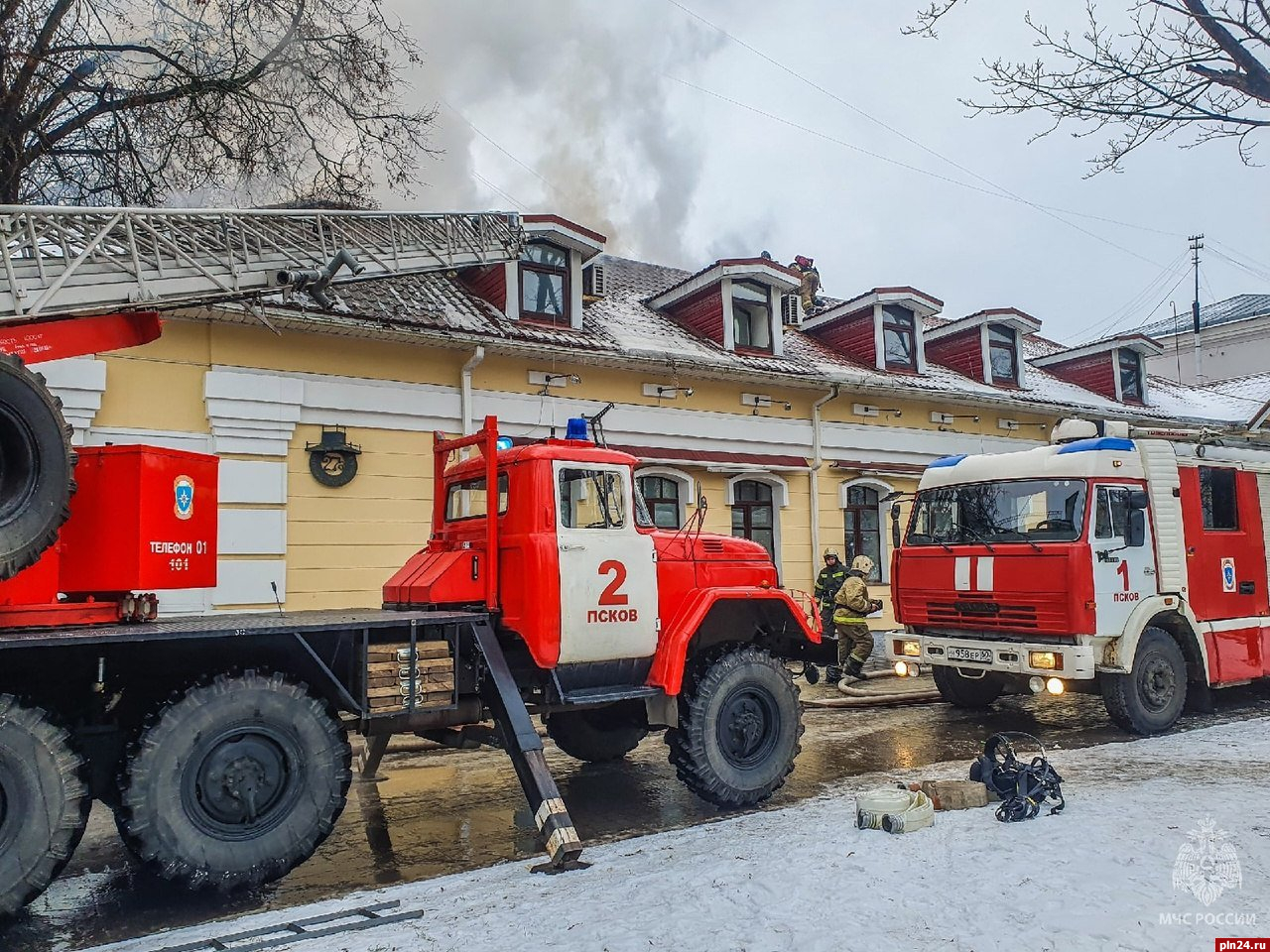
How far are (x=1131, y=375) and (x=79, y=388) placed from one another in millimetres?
21510

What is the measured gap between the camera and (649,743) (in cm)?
927

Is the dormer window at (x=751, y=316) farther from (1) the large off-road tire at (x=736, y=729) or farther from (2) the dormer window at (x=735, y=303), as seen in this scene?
(1) the large off-road tire at (x=736, y=729)

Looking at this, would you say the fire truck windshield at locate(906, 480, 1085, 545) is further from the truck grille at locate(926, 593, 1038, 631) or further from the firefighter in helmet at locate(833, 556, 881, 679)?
the firefighter in helmet at locate(833, 556, 881, 679)

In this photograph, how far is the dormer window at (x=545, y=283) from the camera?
13.6 m

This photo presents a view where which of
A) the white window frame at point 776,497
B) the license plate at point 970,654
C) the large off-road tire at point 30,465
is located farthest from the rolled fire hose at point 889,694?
the large off-road tire at point 30,465

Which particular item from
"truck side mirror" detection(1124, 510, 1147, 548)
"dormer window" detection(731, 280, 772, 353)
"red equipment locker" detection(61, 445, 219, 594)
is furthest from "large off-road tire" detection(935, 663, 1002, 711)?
"red equipment locker" detection(61, 445, 219, 594)

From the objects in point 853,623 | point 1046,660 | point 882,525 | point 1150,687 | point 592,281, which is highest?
point 592,281

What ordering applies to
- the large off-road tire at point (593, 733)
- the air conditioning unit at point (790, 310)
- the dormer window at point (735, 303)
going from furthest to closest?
the air conditioning unit at point (790, 310), the dormer window at point (735, 303), the large off-road tire at point (593, 733)

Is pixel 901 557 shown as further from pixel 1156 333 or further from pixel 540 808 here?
pixel 1156 333

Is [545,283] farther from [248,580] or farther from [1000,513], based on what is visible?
[1000,513]

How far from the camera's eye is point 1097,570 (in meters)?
8.65

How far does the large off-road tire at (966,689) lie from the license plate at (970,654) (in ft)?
3.88

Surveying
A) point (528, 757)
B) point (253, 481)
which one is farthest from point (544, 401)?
point (528, 757)

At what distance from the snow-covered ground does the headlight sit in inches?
94.3
